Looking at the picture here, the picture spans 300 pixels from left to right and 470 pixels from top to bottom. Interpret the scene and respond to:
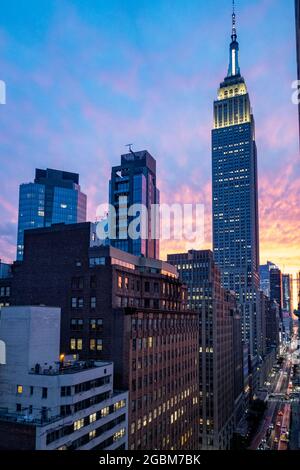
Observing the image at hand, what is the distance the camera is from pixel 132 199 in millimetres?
180000

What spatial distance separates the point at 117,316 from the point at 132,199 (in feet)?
390

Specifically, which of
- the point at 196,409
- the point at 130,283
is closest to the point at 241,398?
the point at 196,409

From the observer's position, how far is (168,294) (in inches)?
3597

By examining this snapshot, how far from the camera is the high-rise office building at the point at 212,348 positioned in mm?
114812

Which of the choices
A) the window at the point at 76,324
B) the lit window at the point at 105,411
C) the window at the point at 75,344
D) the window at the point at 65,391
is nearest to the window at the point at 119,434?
the lit window at the point at 105,411

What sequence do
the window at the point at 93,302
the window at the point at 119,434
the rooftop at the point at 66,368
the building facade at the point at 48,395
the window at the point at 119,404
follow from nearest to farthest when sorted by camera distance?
the building facade at the point at 48,395
the rooftop at the point at 66,368
the window at the point at 119,434
the window at the point at 119,404
the window at the point at 93,302

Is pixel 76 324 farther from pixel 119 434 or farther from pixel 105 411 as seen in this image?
pixel 119 434

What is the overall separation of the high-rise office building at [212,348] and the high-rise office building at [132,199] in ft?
137

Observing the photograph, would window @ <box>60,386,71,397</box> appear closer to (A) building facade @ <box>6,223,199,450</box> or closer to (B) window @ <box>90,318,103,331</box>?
(A) building facade @ <box>6,223,199,450</box>

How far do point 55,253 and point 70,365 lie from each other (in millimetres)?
22229

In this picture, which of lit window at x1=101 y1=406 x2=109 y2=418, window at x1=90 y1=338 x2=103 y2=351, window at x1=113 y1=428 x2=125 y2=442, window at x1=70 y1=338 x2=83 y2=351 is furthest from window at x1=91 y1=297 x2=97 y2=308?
window at x1=113 y1=428 x2=125 y2=442

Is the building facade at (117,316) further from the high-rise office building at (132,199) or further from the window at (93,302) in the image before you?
the high-rise office building at (132,199)

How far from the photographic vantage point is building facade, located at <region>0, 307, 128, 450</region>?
41656 millimetres

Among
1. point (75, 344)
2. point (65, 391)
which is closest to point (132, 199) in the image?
point (75, 344)
